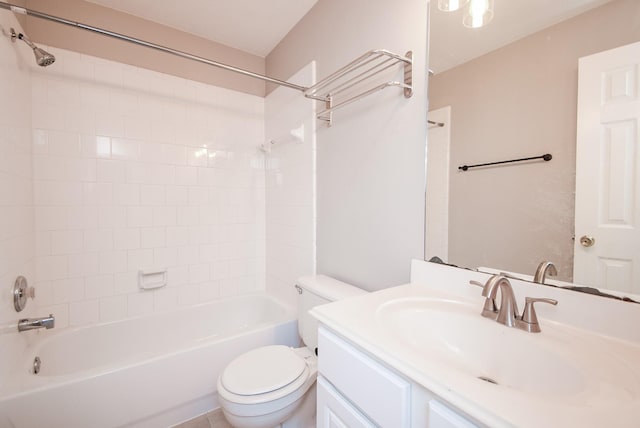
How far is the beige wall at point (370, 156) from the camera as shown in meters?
1.19

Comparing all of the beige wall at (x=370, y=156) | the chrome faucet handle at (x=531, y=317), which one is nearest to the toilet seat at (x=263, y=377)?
the beige wall at (x=370, y=156)

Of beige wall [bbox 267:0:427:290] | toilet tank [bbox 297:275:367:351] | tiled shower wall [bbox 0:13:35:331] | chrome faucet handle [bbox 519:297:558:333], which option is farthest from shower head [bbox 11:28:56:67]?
chrome faucet handle [bbox 519:297:558:333]

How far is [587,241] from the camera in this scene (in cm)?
78

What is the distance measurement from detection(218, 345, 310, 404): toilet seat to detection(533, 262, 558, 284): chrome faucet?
101 centimetres

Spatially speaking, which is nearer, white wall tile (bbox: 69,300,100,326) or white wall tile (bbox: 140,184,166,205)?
white wall tile (bbox: 69,300,100,326)

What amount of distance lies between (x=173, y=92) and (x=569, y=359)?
255cm

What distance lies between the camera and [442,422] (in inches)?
20.1

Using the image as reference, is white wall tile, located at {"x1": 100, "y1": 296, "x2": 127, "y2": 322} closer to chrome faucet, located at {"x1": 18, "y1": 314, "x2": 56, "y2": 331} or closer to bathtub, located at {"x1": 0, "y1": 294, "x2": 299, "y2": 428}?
bathtub, located at {"x1": 0, "y1": 294, "x2": 299, "y2": 428}

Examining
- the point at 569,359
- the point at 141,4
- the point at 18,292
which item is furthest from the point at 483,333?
the point at 141,4

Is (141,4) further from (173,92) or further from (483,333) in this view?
(483,333)

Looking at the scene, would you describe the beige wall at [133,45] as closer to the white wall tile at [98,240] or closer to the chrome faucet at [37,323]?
the white wall tile at [98,240]

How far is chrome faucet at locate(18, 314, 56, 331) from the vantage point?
47.8 inches

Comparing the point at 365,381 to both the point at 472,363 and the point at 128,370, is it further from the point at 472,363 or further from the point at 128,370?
the point at 128,370

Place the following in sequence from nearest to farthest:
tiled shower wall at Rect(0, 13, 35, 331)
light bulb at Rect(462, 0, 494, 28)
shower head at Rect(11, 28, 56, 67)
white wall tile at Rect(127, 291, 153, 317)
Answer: light bulb at Rect(462, 0, 494, 28)
tiled shower wall at Rect(0, 13, 35, 331)
shower head at Rect(11, 28, 56, 67)
white wall tile at Rect(127, 291, 153, 317)
